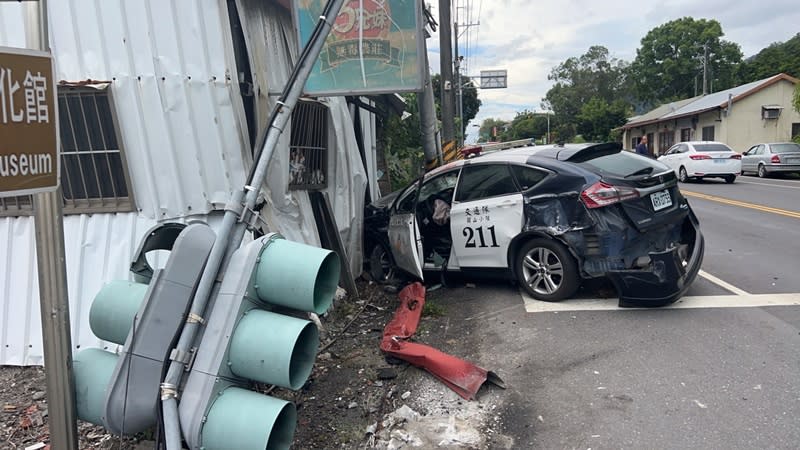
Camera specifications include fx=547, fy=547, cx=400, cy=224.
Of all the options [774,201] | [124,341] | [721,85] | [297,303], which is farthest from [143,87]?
[721,85]

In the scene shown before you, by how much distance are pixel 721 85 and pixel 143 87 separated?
67.8 metres

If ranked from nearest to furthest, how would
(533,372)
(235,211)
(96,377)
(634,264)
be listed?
1. (96,377)
2. (235,211)
3. (533,372)
4. (634,264)

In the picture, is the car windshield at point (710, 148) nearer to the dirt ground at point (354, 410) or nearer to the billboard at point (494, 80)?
the dirt ground at point (354, 410)

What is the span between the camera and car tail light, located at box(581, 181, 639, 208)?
5340 millimetres

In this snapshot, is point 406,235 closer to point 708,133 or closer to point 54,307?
point 54,307

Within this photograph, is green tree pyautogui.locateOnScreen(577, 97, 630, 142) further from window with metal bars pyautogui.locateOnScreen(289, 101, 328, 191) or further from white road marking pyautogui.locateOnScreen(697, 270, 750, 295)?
window with metal bars pyautogui.locateOnScreen(289, 101, 328, 191)

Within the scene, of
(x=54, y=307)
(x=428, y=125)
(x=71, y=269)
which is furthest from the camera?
(x=428, y=125)

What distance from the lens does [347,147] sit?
7.62m

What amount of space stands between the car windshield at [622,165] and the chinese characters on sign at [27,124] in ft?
15.8

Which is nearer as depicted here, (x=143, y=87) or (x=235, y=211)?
(x=235, y=211)

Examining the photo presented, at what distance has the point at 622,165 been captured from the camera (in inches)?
227

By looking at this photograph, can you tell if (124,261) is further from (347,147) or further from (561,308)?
(561,308)

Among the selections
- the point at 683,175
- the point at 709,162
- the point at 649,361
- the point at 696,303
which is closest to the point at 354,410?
the point at 649,361

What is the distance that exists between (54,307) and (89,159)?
2912 mm
